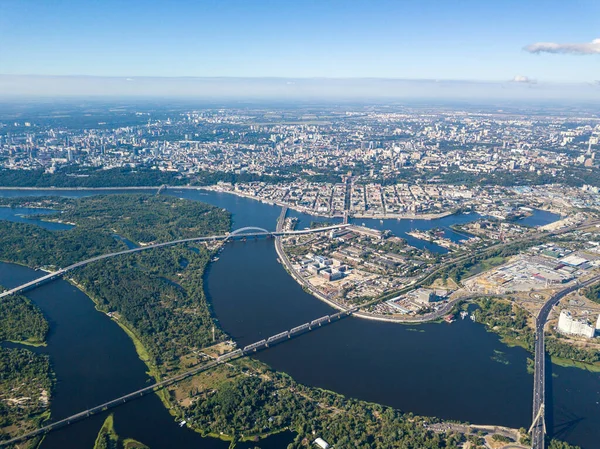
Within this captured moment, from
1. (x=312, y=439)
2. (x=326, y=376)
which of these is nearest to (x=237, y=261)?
(x=326, y=376)

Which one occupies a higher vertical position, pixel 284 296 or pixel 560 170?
pixel 560 170

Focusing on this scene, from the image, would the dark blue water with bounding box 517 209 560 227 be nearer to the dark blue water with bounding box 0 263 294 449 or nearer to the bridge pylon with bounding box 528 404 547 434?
the bridge pylon with bounding box 528 404 547 434

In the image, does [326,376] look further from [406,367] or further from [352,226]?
[352,226]

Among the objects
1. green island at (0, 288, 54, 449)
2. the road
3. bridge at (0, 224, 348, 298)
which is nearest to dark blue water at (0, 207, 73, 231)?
bridge at (0, 224, 348, 298)

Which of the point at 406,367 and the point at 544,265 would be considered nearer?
the point at 406,367

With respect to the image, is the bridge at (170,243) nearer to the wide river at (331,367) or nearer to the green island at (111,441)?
the wide river at (331,367)

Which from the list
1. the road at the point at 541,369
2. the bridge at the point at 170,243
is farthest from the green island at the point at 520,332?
the bridge at the point at 170,243

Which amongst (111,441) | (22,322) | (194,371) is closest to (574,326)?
(194,371)
